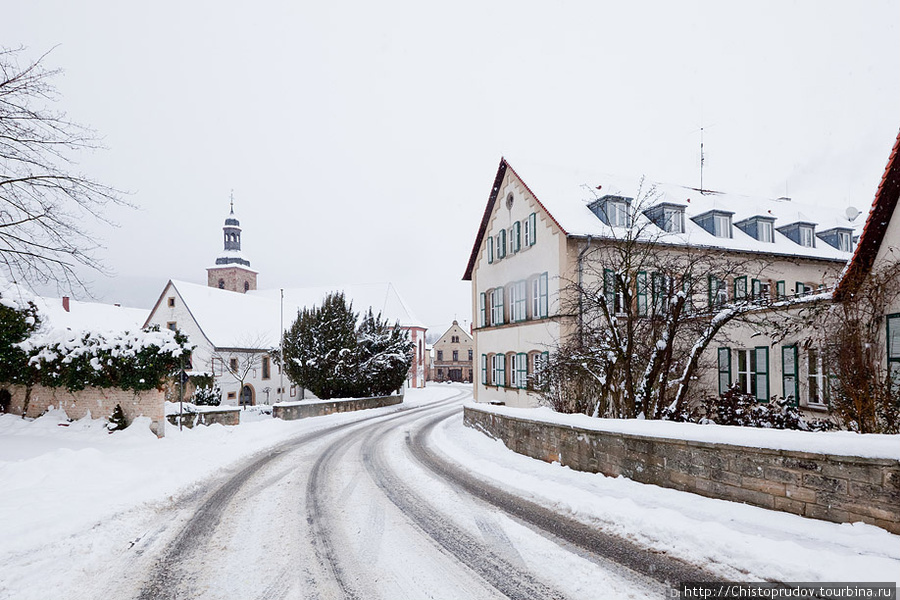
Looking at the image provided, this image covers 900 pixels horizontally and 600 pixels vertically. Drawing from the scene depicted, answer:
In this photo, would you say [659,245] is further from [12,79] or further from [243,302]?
[243,302]

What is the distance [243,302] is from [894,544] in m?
49.4

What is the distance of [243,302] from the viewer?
48125 millimetres

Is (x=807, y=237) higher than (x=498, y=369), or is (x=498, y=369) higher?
(x=807, y=237)

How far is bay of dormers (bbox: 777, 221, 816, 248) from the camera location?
2509cm

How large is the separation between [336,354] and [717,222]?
20.8 m

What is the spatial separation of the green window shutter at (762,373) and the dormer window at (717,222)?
10109 mm

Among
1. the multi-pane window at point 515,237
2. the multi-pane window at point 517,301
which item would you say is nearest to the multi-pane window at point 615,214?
the multi-pane window at point 515,237

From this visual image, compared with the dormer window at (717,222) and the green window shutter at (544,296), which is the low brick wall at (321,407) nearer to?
the green window shutter at (544,296)

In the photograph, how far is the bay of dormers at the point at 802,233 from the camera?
2509cm

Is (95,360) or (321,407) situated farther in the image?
(321,407)

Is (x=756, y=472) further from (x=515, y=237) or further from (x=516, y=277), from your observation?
(x=515, y=237)

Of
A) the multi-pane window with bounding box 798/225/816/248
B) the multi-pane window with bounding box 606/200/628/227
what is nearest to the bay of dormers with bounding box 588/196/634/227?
the multi-pane window with bounding box 606/200/628/227

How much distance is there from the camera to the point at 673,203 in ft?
72.8

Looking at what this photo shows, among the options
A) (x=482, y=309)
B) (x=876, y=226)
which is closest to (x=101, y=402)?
(x=482, y=309)
